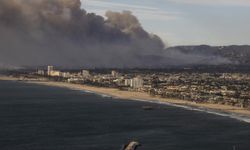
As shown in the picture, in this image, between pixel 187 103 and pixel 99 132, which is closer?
pixel 99 132

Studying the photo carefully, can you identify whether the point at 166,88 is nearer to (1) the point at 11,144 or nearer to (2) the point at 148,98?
(2) the point at 148,98

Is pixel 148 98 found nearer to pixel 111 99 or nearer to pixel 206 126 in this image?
pixel 111 99

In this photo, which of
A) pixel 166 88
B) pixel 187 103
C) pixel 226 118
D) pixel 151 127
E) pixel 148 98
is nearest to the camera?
pixel 151 127

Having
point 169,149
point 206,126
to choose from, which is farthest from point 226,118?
point 169,149

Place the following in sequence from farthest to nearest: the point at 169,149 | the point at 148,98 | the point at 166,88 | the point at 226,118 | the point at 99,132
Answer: the point at 166,88 < the point at 148,98 < the point at 226,118 < the point at 99,132 < the point at 169,149

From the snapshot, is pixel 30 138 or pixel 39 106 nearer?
pixel 30 138

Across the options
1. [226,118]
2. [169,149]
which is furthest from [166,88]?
[169,149]
